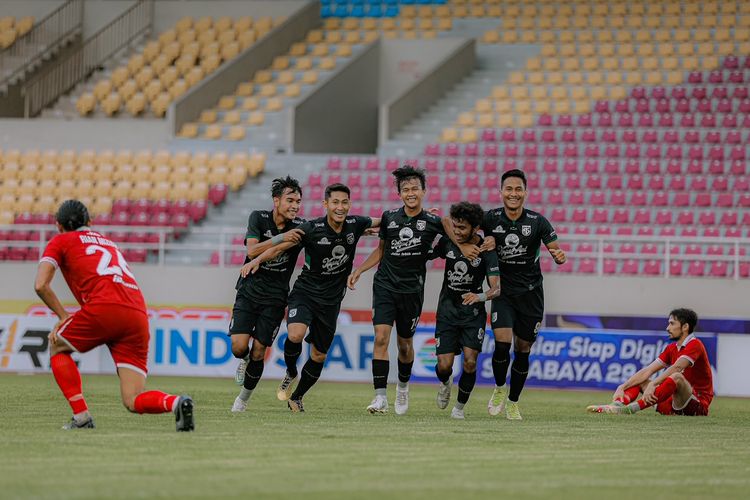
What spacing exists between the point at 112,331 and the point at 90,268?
0.48 m

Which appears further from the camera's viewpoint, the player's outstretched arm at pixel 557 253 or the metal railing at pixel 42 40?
the metal railing at pixel 42 40

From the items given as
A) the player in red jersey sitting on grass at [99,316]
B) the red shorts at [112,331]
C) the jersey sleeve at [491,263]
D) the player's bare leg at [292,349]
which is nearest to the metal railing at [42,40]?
the player's bare leg at [292,349]

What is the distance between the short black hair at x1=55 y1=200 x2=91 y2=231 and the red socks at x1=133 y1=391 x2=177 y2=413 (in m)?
1.33

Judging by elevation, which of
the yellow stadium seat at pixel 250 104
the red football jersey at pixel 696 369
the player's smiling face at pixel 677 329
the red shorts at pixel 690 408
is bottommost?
the red shorts at pixel 690 408

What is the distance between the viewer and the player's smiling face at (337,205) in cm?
1152

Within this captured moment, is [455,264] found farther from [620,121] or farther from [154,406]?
[620,121]

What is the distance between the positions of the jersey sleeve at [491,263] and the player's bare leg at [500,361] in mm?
643

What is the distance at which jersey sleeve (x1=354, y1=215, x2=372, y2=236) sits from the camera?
11805mm

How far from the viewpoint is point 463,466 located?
7688 mm

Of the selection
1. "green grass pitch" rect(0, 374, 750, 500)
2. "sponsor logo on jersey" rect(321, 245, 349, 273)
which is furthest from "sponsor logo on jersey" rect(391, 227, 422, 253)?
"green grass pitch" rect(0, 374, 750, 500)

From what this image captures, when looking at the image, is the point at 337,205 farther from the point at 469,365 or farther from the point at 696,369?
the point at 696,369

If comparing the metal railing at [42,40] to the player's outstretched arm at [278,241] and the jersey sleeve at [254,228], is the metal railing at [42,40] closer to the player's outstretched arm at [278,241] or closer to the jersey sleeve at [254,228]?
the jersey sleeve at [254,228]

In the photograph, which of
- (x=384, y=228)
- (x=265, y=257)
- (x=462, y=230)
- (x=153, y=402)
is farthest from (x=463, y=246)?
(x=153, y=402)

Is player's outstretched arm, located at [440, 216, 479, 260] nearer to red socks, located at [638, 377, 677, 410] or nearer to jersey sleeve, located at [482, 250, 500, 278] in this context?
jersey sleeve, located at [482, 250, 500, 278]
